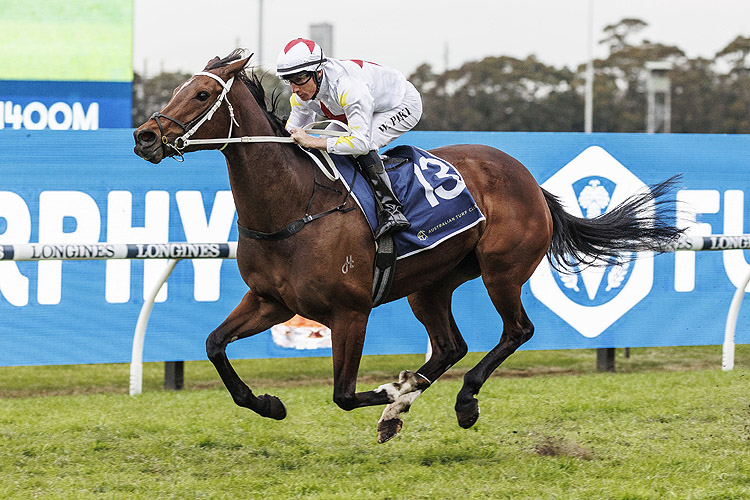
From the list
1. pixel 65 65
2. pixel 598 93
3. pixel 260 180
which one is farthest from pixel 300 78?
pixel 598 93

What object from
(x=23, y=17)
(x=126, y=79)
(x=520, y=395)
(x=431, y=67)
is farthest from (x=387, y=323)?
(x=431, y=67)

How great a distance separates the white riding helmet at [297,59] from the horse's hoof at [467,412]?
1623 mm

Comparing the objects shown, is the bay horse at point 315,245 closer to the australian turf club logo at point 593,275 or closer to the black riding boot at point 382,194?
the black riding boot at point 382,194

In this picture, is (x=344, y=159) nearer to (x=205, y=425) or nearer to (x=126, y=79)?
(x=205, y=425)

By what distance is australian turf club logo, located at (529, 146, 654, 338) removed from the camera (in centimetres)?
639

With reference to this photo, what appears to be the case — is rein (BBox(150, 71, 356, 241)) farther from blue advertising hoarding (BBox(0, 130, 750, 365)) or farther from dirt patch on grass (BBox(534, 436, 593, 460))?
blue advertising hoarding (BBox(0, 130, 750, 365))

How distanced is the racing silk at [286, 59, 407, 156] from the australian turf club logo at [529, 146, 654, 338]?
2370 mm

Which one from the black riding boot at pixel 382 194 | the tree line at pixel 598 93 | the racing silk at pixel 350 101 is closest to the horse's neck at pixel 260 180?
the racing silk at pixel 350 101

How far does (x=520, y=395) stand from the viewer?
5594 mm

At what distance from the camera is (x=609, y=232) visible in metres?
5.05

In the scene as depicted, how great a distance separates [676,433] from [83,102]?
5585 millimetres

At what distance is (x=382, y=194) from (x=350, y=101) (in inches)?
16.7

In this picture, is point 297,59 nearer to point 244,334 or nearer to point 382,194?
point 382,194

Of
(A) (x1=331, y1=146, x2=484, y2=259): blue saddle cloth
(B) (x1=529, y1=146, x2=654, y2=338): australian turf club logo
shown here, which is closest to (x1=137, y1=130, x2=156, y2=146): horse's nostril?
(A) (x1=331, y1=146, x2=484, y2=259): blue saddle cloth
